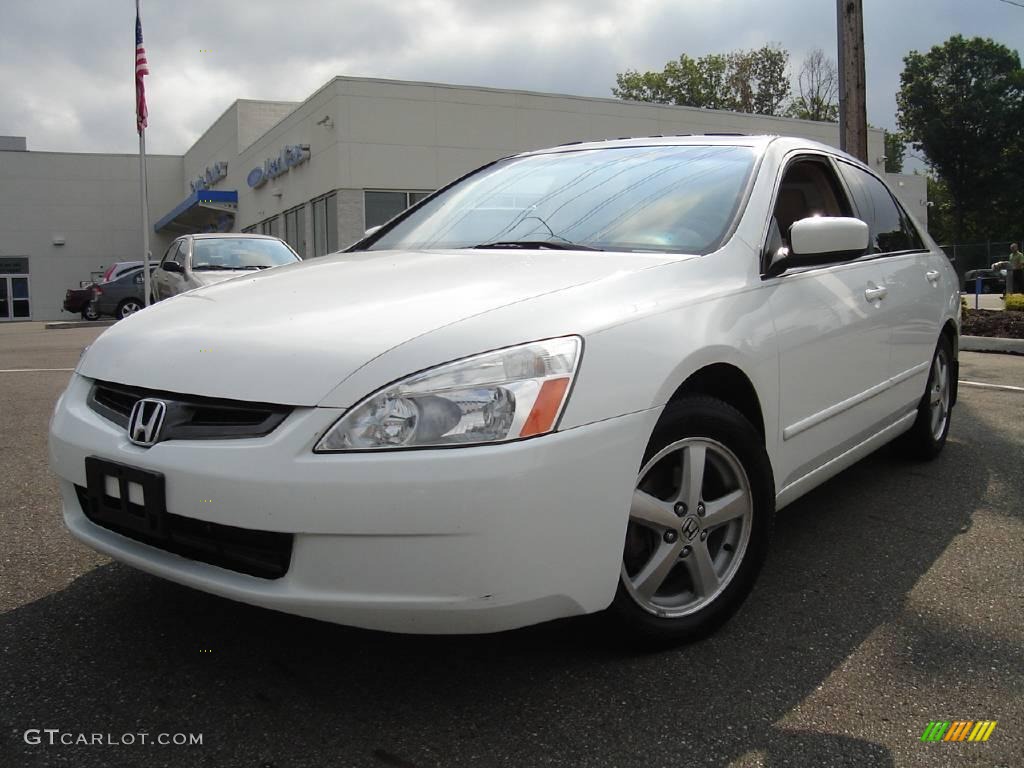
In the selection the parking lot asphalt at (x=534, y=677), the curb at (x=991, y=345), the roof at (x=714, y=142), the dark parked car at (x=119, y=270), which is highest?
the dark parked car at (x=119, y=270)

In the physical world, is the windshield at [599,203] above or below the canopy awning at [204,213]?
below

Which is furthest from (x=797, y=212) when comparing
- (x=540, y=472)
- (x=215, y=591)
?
(x=215, y=591)

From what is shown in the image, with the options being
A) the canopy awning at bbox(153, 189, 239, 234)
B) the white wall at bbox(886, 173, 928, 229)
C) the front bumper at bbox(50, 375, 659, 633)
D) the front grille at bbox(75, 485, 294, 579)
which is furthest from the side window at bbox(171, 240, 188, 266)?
the white wall at bbox(886, 173, 928, 229)

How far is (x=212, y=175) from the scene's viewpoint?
35.4 metres

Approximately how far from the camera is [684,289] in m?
2.45

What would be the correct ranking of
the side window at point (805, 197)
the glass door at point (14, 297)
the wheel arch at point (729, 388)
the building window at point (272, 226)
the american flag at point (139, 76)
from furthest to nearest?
the glass door at point (14, 297), the building window at point (272, 226), the american flag at point (139, 76), the side window at point (805, 197), the wheel arch at point (729, 388)

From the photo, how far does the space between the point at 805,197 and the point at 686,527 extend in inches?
66.5

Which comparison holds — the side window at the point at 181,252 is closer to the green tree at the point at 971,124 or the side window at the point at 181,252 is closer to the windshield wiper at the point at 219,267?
the windshield wiper at the point at 219,267

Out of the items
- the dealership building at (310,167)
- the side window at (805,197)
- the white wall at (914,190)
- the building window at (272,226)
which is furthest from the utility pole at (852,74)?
the white wall at (914,190)

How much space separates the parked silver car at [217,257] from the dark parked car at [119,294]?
14965 millimetres

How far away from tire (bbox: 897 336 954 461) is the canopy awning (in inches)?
1219

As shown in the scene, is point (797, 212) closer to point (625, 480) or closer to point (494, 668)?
point (625, 480)

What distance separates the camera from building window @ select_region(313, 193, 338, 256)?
75.7ft

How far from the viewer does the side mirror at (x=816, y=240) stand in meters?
2.81
